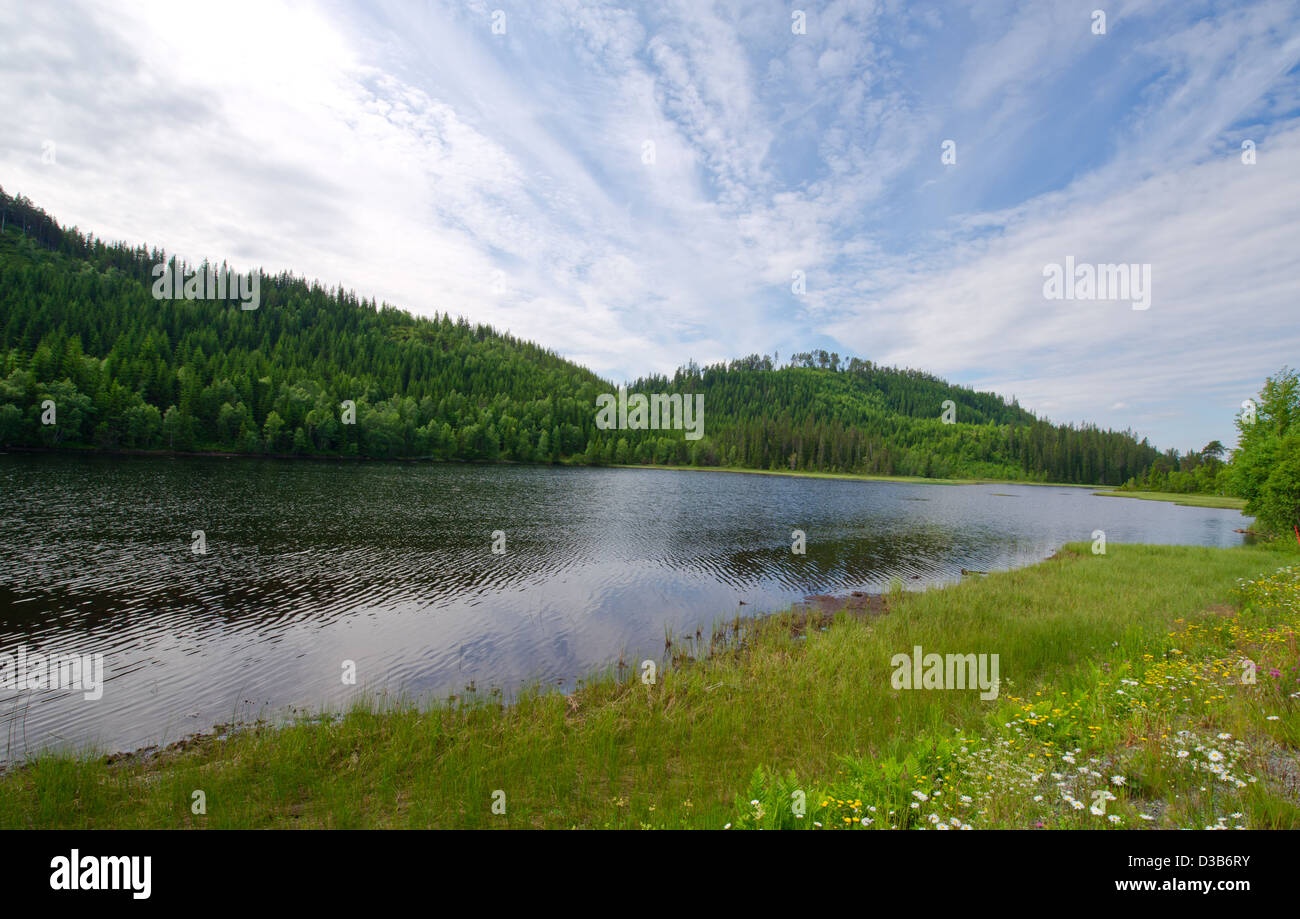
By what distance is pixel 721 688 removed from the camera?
14.4 m

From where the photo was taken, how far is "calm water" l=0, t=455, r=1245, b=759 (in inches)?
612

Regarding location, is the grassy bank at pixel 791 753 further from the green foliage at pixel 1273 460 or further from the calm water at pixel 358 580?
the green foliage at pixel 1273 460

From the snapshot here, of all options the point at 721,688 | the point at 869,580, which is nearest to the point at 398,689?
the point at 721,688

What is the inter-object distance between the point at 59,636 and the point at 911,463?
706 ft

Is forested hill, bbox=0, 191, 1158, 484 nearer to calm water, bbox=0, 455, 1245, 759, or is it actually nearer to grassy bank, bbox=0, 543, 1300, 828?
calm water, bbox=0, 455, 1245, 759

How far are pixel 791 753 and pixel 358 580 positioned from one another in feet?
79.2

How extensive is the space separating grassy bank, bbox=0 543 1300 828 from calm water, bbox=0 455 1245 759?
3792 mm

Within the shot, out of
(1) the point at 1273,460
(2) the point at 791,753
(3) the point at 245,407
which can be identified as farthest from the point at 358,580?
(3) the point at 245,407

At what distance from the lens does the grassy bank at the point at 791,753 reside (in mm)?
6520

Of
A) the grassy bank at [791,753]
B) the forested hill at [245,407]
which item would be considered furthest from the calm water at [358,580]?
the forested hill at [245,407]

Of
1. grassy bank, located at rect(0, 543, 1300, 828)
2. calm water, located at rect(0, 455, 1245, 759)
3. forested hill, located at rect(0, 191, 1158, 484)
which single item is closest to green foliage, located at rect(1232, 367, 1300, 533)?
calm water, located at rect(0, 455, 1245, 759)

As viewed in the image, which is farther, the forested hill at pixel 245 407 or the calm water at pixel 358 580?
the forested hill at pixel 245 407

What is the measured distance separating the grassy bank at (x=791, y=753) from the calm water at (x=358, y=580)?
3792 millimetres
